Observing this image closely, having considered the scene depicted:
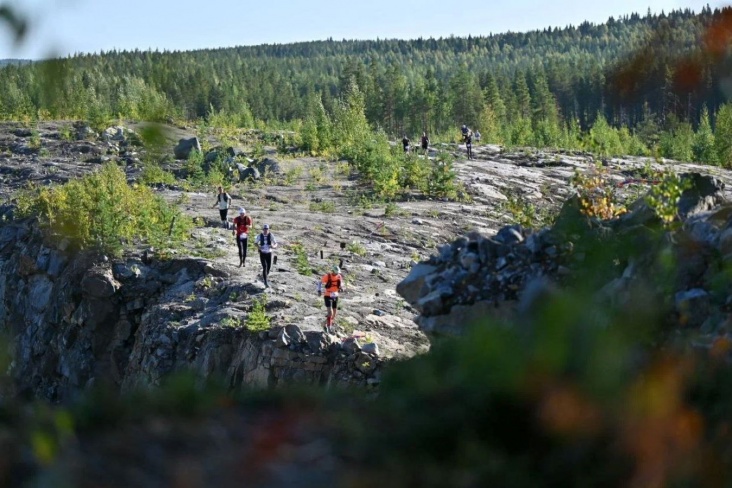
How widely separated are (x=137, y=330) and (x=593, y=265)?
15.0m

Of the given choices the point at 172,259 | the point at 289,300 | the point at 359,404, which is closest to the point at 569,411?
the point at 359,404

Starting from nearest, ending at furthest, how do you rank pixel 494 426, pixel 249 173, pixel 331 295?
pixel 494 426
pixel 331 295
pixel 249 173

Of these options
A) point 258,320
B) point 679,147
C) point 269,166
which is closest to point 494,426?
point 258,320

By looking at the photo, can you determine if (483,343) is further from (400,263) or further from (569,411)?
(400,263)

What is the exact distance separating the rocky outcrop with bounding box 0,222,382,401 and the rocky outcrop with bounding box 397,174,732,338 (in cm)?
471

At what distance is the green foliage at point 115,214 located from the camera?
2255cm

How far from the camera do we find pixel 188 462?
184 inches

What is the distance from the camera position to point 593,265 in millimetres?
7879

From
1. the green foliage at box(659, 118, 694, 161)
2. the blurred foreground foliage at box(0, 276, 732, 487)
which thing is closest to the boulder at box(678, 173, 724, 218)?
the blurred foreground foliage at box(0, 276, 732, 487)

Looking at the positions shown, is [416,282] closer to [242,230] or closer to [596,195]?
[596,195]

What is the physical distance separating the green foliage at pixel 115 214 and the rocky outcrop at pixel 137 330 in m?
0.66

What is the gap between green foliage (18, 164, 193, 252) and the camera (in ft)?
74.0

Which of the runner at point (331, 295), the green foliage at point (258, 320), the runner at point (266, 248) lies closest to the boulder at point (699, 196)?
the runner at point (331, 295)

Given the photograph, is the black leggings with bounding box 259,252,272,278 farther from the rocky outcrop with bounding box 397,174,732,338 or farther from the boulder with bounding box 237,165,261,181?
the boulder with bounding box 237,165,261,181
